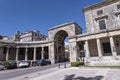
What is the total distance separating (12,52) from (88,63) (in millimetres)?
29176

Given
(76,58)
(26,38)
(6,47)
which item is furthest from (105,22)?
(26,38)

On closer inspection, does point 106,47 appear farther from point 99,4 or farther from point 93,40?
point 99,4

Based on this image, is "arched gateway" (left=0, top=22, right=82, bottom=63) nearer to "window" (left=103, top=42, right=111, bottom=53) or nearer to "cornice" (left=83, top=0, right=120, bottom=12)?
"cornice" (left=83, top=0, right=120, bottom=12)

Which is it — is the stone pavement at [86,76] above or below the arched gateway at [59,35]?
below

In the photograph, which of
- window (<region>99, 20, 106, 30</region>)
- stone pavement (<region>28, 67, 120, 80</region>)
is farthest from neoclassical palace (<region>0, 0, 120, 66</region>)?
stone pavement (<region>28, 67, 120, 80</region>)

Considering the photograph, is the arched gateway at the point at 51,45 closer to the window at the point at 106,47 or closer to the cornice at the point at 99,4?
the cornice at the point at 99,4

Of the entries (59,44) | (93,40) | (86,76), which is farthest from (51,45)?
(86,76)

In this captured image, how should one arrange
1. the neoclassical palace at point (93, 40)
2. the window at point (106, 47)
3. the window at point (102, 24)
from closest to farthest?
the neoclassical palace at point (93, 40), the window at point (106, 47), the window at point (102, 24)

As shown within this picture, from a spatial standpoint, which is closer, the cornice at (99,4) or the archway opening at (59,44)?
A: the cornice at (99,4)

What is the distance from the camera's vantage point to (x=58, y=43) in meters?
39.4

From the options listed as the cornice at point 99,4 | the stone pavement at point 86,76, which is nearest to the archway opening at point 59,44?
the cornice at point 99,4

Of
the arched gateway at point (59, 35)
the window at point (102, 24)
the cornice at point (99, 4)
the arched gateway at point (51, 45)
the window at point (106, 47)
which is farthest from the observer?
the arched gateway at point (51, 45)

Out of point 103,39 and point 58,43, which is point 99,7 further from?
point 58,43

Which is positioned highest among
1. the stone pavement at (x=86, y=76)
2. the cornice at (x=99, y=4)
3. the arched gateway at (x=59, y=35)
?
the cornice at (x=99, y=4)
